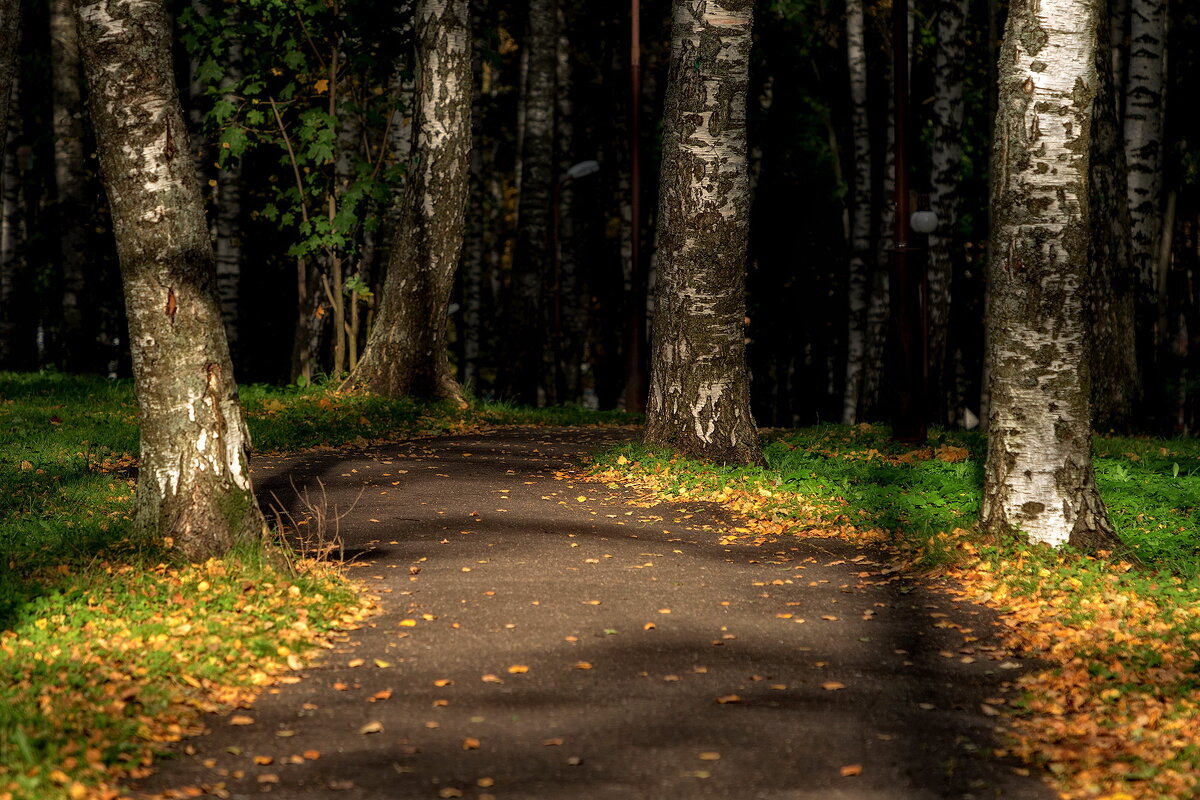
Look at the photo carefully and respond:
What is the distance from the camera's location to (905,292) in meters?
13.5

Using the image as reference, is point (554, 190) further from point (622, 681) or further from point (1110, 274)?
point (622, 681)

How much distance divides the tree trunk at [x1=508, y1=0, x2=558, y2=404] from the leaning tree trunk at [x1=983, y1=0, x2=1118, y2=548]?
1461 centimetres

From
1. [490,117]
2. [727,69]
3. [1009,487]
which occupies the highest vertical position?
[490,117]

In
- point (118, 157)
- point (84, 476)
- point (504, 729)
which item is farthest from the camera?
point (84, 476)

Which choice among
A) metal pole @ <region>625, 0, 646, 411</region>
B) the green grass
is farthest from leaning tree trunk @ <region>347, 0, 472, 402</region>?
the green grass

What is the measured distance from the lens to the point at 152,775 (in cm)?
483

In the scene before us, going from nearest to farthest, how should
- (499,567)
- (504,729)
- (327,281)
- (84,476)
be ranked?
(504,729) → (499,567) → (84,476) → (327,281)

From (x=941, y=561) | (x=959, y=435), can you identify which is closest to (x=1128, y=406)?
(x=959, y=435)

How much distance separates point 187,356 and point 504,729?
3.55m

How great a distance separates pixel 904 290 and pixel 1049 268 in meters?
4.90

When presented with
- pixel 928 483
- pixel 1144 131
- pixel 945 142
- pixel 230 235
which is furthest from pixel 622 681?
pixel 230 235

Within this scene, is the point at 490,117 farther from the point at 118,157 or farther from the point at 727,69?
the point at 118,157

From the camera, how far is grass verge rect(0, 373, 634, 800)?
194 inches

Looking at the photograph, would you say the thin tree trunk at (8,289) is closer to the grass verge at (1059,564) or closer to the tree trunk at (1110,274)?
the grass verge at (1059,564)
